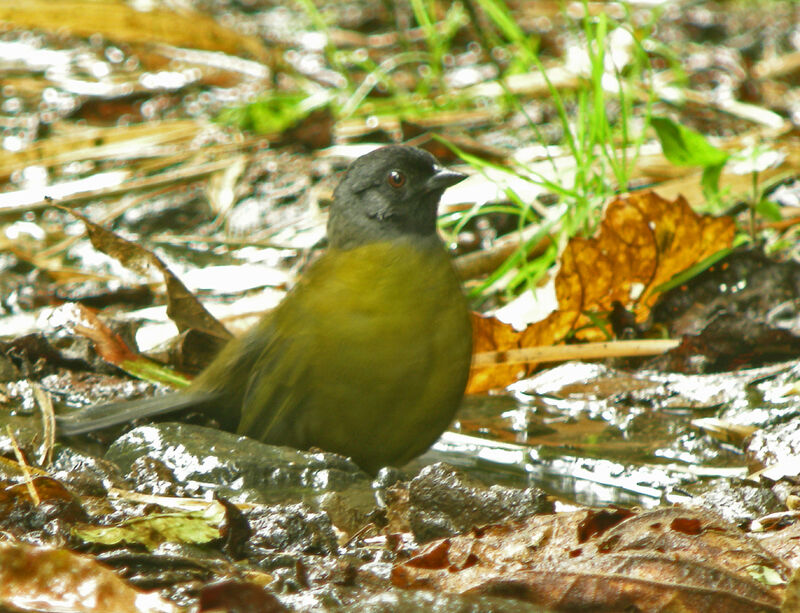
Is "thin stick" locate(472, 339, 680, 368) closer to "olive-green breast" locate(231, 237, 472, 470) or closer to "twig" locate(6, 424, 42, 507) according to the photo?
"olive-green breast" locate(231, 237, 472, 470)

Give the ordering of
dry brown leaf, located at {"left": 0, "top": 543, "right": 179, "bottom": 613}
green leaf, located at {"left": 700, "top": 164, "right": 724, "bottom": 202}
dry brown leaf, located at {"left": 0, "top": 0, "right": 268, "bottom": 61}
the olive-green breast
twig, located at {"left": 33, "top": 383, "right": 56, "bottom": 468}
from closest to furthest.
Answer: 1. dry brown leaf, located at {"left": 0, "top": 543, "right": 179, "bottom": 613}
2. twig, located at {"left": 33, "top": 383, "right": 56, "bottom": 468}
3. the olive-green breast
4. green leaf, located at {"left": 700, "top": 164, "right": 724, "bottom": 202}
5. dry brown leaf, located at {"left": 0, "top": 0, "right": 268, "bottom": 61}

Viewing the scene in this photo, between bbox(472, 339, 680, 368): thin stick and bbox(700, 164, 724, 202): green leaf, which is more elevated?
bbox(700, 164, 724, 202): green leaf

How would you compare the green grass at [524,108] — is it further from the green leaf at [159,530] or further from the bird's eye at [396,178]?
the green leaf at [159,530]

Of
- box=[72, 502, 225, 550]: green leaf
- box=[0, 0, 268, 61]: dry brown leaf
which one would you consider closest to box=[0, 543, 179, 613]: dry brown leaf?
box=[72, 502, 225, 550]: green leaf

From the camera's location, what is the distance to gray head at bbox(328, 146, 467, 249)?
3529 mm

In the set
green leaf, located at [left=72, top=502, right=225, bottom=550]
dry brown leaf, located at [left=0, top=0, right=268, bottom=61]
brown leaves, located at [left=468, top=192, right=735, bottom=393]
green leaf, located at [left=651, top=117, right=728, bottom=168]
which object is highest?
dry brown leaf, located at [left=0, top=0, right=268, bottom=61]

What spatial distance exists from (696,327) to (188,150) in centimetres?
315

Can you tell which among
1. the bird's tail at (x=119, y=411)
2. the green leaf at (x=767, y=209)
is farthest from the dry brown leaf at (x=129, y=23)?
the bird's tail at (x=119, y=411)

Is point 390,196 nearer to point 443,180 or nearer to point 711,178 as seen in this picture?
point 443,180

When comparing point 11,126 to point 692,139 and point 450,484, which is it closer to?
point 692,139

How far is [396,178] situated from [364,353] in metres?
0.67

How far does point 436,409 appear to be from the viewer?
323cm

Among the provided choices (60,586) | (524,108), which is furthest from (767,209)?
(60,586)

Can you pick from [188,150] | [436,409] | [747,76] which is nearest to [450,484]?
[436,409]
